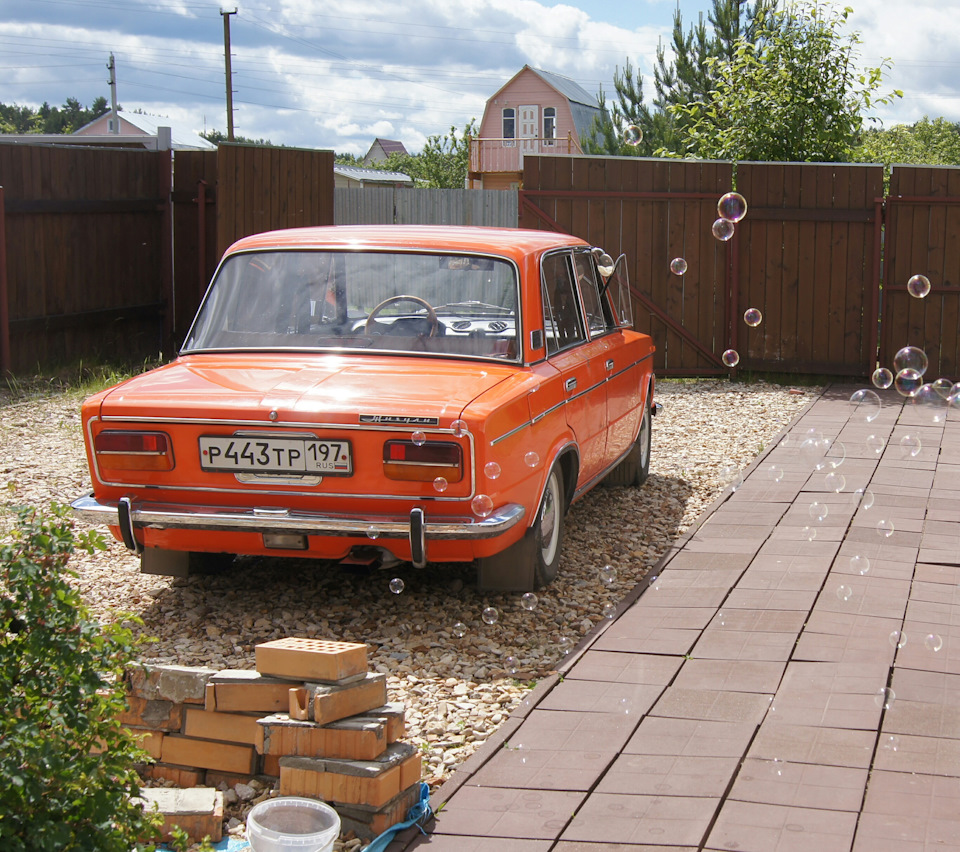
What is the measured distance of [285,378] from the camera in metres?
5.22

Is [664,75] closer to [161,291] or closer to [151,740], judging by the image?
[161,291]

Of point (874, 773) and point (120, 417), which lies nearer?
point (874, 773)

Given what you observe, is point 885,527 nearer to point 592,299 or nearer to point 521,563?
point 592,299

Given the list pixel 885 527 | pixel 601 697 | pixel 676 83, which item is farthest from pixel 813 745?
pixel 676 83

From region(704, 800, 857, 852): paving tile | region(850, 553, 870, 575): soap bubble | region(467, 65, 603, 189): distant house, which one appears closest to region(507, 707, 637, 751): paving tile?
region(704, 800, 857, 852): paving tile

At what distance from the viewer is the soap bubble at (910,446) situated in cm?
905

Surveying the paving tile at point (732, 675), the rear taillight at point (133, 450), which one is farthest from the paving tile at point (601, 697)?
the rear taillight at point (133, 450)

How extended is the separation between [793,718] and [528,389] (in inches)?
71.1

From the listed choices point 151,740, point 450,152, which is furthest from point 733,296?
point 450,152

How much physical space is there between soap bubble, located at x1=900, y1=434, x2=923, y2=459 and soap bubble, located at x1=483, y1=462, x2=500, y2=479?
16.7ft

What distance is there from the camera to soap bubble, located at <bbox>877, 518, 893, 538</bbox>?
6654 millimetres

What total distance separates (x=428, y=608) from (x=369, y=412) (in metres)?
1.16

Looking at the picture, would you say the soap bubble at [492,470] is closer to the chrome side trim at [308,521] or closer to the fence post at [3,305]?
the chrome side trim at [308,521]

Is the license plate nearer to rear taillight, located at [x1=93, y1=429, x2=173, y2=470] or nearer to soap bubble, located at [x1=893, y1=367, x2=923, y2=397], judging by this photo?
rear taillight, located at [x1=93, y1=429, x2=173, y2=470]
